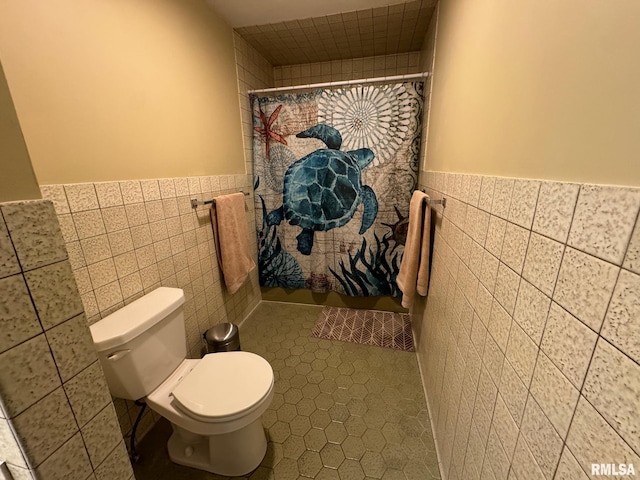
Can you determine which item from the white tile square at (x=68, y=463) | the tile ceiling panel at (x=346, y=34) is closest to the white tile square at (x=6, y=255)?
the white tile square at (x=68, y=463)

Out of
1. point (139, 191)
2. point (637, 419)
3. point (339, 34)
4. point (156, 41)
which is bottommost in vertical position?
point (637, 419)

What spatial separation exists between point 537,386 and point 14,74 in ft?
5.33

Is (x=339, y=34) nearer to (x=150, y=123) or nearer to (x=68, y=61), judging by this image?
(x=150, y=123)

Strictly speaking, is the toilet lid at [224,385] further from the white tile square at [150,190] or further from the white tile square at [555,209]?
the white tile square at [555,209]

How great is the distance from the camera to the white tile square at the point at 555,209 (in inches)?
18.3

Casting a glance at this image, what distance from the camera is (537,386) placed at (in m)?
0.53

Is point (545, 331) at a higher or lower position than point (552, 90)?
lower

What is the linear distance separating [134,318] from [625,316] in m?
1.37

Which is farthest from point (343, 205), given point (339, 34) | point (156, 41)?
point (156, 41)

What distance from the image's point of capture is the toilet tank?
3.14 ft

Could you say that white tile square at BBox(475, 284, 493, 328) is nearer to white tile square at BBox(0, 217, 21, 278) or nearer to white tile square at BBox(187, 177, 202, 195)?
white tile square at BBox(0, 217, 21, 278)

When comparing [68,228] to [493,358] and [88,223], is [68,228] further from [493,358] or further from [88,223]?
[493,358]

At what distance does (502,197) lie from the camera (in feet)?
2.33

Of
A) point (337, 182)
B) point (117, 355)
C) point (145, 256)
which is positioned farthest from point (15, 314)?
point (337, 182)
